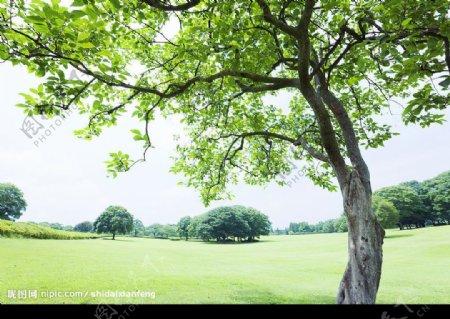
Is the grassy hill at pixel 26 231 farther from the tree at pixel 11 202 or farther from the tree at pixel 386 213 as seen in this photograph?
the tree at pixel 386 213

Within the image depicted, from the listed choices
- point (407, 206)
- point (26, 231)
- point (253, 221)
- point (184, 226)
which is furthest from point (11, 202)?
point (407, 206)

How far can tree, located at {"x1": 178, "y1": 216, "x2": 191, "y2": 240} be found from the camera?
429 feet

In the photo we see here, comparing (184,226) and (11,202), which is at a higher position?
(11,202)

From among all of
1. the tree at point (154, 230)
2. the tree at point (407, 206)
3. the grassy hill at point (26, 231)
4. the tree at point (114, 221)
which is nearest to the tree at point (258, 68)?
the grassy hill at point (26, 231)

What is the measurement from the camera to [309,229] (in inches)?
7219

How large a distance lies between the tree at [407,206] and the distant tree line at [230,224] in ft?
151

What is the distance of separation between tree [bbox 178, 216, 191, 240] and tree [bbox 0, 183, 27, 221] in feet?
197

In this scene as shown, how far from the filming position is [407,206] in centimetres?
9950

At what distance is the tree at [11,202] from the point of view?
8912 centimetres

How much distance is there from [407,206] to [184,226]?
3373 inches

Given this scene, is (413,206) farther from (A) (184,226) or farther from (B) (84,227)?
(B) (84,227)

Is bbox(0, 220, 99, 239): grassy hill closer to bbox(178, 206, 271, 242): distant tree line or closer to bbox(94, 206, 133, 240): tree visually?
bbox(94, 206, 133, 240): tree

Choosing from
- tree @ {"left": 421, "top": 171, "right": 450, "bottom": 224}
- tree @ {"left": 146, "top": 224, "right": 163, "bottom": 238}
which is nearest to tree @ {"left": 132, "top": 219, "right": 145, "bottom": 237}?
tree @ {"left": 146, "top": 224, "right": 163, "bottom": 238}
